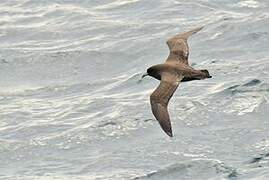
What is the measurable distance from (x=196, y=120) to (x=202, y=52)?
14.3 ft

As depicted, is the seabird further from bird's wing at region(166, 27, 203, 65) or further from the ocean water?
the ocean water

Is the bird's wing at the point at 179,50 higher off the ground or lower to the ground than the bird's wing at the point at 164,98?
lower

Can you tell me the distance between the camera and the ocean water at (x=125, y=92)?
15445 millimetres

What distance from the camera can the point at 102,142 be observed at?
1647cm

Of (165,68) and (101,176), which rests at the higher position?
(165,68)

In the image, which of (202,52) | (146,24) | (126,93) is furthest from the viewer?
(146,24)

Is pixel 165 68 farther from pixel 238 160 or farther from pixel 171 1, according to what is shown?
pixel 171 1

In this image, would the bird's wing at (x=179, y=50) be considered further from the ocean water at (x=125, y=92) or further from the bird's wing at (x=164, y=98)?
the ocean water at (x=125, y=92)

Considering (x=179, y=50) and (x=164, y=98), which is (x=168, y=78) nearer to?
(x=164, y=98)

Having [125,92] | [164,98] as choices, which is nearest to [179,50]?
[164,98]

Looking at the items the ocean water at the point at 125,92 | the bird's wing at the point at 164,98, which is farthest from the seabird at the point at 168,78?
the ocean water at the point at 125,92

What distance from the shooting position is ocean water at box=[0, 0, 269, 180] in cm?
1545

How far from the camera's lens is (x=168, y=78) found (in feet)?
46.4

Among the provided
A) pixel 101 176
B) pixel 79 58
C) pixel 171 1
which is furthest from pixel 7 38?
pixel 101 176
